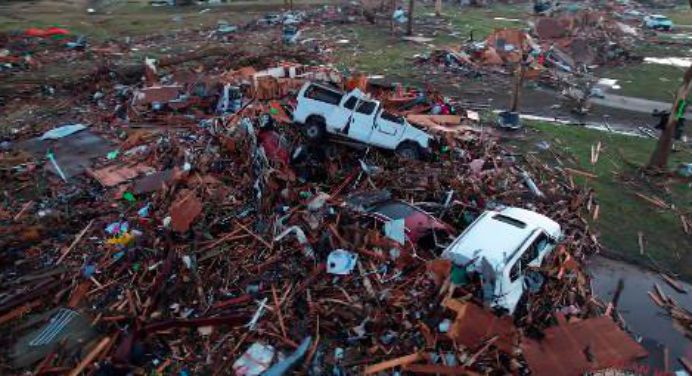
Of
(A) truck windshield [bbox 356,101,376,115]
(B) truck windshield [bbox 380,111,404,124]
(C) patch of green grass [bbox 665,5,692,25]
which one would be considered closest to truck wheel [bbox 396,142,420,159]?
(B) truck windshield [bbox 380,111,404,124]

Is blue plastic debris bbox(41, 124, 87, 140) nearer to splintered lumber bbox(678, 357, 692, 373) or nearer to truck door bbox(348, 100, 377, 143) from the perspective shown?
truck door bbox(348, 100, 377, 143)

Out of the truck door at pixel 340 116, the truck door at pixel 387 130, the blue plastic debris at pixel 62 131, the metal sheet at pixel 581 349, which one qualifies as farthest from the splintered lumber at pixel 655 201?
the blue plastic debris at pixel 62 131

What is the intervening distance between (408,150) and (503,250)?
17.7 ft

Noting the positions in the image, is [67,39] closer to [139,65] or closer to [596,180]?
[139,65]

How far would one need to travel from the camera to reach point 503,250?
8.62m

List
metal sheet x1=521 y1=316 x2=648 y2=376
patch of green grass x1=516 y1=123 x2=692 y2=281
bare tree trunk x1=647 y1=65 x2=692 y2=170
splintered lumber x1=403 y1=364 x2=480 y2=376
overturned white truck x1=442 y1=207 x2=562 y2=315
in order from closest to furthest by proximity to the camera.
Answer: splintered lumber x1=403 y1=364 x2=480 y2=376 → metal sheet x1=521 y1=316 x2=648 y2=376 → overturned white truck x1=442 y1=207 x2=562 y2=315 → patch of green grass x1=516 y1=123 x2=692 y2=281 → bare tree trunk x1=647 y1=65 x2=692 y2=170

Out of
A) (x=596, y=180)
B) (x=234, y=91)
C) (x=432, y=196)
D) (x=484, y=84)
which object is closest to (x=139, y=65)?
(x=234, y=91)

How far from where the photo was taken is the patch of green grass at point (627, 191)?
11.0m

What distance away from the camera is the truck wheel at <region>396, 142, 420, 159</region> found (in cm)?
1345

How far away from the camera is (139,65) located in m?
24.1

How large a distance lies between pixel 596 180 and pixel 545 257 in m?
5.42

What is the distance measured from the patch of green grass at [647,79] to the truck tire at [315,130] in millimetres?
15068

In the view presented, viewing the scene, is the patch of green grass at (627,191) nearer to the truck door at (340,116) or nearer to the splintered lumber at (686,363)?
the splintered lumber at (686,363)

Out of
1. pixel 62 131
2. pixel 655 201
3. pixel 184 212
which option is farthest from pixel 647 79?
pixel 62 131
